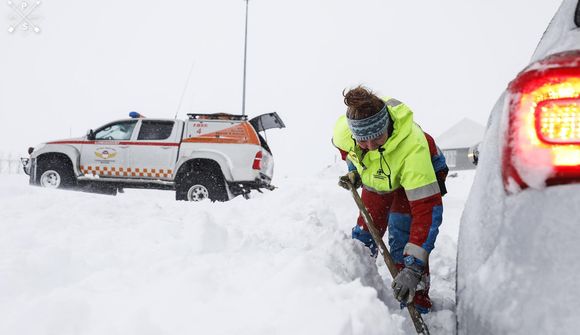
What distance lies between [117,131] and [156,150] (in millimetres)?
1052

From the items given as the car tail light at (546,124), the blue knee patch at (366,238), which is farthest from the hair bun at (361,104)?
the car tail light at (546,124)

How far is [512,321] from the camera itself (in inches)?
44.1

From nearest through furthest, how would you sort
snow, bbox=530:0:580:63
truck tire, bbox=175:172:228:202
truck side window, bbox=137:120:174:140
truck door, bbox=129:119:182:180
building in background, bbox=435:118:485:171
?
1. snow, bbox=530:0:580:63
2. truck tire, bbox=175:172:228:202
3. truck door, bbox=129:119:182:180
4. truck side window, bbox=137:120:174:140
5. building in background, bbox=435:118:485:171

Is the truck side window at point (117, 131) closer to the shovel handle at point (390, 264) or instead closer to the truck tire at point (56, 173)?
the truck tire at point (56, 173)

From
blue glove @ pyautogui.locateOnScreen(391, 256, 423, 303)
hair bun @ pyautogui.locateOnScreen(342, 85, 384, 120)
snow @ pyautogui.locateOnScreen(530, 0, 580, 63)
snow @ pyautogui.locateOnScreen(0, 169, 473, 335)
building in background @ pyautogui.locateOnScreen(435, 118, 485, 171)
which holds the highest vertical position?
snow @ pyautogui.locateOnScreen(530, 0, 580, 63)

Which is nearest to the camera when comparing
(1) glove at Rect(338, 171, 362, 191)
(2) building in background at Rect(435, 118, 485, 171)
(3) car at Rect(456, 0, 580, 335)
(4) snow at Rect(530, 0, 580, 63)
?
(3) car at Rect(456, 0, 580, 335)

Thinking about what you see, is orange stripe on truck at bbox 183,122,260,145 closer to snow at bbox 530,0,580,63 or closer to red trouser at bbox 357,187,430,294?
red trouser at bbox 357,187,430,294

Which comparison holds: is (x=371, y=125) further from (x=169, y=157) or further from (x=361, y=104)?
(x=169, y=157)

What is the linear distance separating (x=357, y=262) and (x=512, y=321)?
1.36 metres

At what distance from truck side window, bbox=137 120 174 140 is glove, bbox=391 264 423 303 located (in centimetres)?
670

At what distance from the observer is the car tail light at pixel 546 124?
42.8 inches

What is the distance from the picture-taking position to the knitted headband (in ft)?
7.91

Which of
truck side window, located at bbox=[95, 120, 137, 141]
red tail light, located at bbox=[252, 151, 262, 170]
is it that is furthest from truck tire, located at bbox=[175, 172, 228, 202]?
truck side window, located at bbox=[95, 120, 137, 141]

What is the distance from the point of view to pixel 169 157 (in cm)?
811
